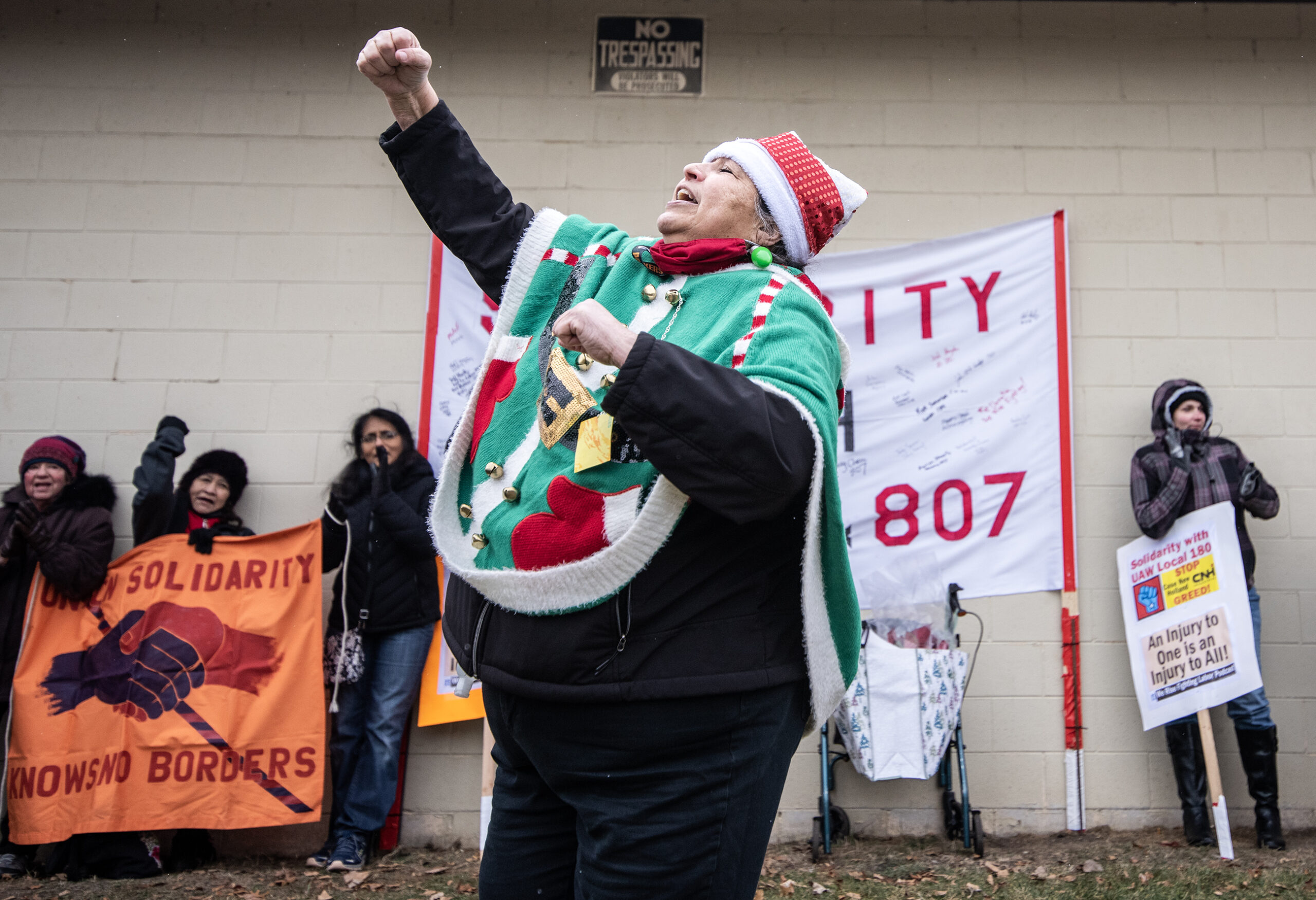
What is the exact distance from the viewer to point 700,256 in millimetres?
1282

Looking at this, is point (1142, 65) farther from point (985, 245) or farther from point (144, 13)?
point (144, 13)

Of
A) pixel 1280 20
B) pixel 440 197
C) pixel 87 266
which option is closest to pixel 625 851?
pixel 440 197

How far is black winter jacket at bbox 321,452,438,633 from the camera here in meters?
3.84

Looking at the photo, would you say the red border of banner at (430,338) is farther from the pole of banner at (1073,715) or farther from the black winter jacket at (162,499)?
the pole of banner at (1073,715)

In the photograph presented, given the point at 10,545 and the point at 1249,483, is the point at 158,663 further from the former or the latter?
the point at 1249,483

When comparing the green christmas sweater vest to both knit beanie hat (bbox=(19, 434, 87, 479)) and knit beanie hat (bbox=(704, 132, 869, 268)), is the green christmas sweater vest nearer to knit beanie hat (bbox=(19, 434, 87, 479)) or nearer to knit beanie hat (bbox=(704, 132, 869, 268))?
knit beanie hat (bbox=(704, 132, 869, 268))

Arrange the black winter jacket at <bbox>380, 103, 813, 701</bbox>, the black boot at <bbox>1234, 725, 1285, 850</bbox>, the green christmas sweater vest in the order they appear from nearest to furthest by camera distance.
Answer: the black winter jacket at <bbox>380, 103, 813, 701</bbox> < the green christmas sweater vest < the black boot at <bbox>1234, 725, 1285, 850</bbox>

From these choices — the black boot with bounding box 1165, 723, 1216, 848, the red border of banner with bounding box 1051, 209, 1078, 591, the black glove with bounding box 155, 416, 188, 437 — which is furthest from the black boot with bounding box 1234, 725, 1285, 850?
the black glove with bounding box 155, 416, 188, 437

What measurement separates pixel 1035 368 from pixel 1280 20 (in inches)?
82.0

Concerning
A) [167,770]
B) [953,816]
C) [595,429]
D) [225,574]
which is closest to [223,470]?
[225,574]

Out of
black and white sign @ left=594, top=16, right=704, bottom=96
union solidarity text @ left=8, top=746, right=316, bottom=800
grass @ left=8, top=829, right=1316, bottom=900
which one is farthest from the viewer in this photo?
black and white sign @ left=594, top=16, right=704, bottom=96

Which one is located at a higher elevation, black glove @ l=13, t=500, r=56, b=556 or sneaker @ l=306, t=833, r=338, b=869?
black glove @ l=13, t=500, r=56, b=556

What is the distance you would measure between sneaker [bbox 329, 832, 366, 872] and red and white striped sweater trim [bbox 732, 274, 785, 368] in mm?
3230

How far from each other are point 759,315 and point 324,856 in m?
3.37
